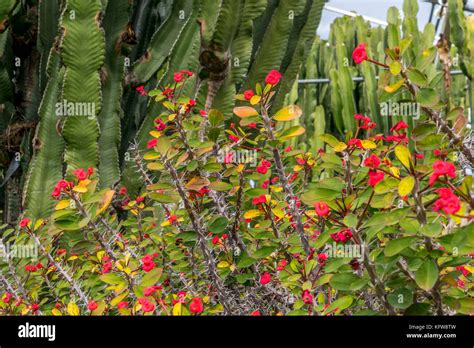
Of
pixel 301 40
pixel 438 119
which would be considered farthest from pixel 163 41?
pixel 438 119

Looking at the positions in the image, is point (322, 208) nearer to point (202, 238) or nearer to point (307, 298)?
point (307, 298)

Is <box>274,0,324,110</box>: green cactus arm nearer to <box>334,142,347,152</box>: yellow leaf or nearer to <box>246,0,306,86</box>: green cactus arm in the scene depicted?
<box>246,0,306,86</box>: green cactus arm

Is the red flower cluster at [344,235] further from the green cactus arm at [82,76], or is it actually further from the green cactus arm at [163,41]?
the green cactus arm at [163,41]

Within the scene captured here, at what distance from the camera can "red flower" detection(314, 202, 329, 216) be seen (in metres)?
1.21

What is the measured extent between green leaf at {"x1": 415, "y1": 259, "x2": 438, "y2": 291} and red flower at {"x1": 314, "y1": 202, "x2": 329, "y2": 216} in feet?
0.71

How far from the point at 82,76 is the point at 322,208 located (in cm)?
183

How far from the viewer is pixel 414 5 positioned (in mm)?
6547

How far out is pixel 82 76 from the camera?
2.74m

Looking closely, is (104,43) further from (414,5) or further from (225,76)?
(414,5)

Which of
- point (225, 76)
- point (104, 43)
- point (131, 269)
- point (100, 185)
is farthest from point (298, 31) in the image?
point (131, 269)

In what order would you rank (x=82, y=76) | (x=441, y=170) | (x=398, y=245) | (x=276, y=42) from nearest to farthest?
(x=441, y=170) < (x=398, y=245) < (x=82, y=76) < (x=276, y=42)

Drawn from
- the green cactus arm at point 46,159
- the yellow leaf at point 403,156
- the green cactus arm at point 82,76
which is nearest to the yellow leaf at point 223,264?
the yellow leaf at point 403,156

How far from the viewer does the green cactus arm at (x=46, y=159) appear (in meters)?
2.79
